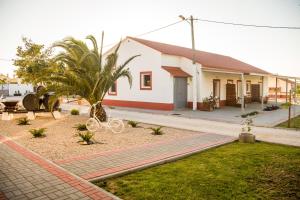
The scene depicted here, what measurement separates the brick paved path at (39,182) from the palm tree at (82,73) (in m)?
6.81

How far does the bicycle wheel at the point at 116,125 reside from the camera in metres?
10.3

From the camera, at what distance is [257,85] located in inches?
1222

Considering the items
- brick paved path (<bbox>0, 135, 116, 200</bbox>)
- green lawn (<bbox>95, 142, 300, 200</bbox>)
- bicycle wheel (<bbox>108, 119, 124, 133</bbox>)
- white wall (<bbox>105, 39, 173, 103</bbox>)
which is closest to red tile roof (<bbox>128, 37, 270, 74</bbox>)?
white wall (<bbox>105, 39, 173, 103</bbox>)

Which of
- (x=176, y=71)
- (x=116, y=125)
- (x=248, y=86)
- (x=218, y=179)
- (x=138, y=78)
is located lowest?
(x=218, y=179)

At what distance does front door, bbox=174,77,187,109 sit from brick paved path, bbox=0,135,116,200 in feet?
47.1

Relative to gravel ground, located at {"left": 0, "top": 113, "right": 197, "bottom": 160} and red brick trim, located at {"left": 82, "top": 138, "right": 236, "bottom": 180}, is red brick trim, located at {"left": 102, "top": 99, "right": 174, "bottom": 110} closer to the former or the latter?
gravel ground, located at {"left": 0, "top": 113, "right": 197, "bottom": 160}

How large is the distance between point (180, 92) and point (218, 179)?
50.0 feet

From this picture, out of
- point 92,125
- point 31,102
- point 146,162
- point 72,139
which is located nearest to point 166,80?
point 31,102

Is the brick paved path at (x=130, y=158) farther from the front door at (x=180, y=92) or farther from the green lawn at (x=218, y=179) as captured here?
the front door at (x=180, y=92)

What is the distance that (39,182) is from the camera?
15.7 ft

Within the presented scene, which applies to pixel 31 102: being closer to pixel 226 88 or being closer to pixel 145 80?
pixel 145 80

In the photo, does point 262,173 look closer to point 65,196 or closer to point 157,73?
point 65,196

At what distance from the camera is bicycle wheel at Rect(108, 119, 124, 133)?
33.9ft

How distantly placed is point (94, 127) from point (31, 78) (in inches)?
841
